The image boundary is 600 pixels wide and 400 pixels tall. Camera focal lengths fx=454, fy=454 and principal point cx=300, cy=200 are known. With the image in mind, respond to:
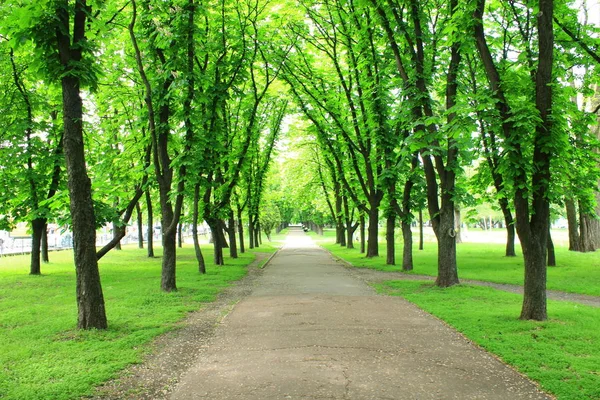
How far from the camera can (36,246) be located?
16.6 meters

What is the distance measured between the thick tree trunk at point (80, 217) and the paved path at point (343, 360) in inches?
85.5

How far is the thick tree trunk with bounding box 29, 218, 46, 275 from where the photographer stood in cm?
1622

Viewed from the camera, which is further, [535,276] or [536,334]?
[535,276]

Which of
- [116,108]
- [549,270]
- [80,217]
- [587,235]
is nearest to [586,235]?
[587,235]

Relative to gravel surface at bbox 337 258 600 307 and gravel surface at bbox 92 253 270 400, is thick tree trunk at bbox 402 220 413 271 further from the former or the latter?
gravel surface at bbox 92 253 270 400

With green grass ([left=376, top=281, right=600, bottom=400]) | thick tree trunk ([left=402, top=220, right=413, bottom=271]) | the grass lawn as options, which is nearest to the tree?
green grass ([left=376, top=281, right=600, bottom=400])

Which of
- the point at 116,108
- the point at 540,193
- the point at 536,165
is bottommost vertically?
the point at 540,193

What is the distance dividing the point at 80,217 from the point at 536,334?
7372 mm

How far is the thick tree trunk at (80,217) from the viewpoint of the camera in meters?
7.38

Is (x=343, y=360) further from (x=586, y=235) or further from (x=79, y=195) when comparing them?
(x=586, y=235)

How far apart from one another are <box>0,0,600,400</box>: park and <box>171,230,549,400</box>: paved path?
0.04 metres

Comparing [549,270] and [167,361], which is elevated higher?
[167,361]

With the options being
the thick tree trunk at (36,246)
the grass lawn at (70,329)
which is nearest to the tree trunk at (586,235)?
the grass lawn at (70,329)

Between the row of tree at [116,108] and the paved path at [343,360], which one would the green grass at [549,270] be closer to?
the paved path at [343,360]
